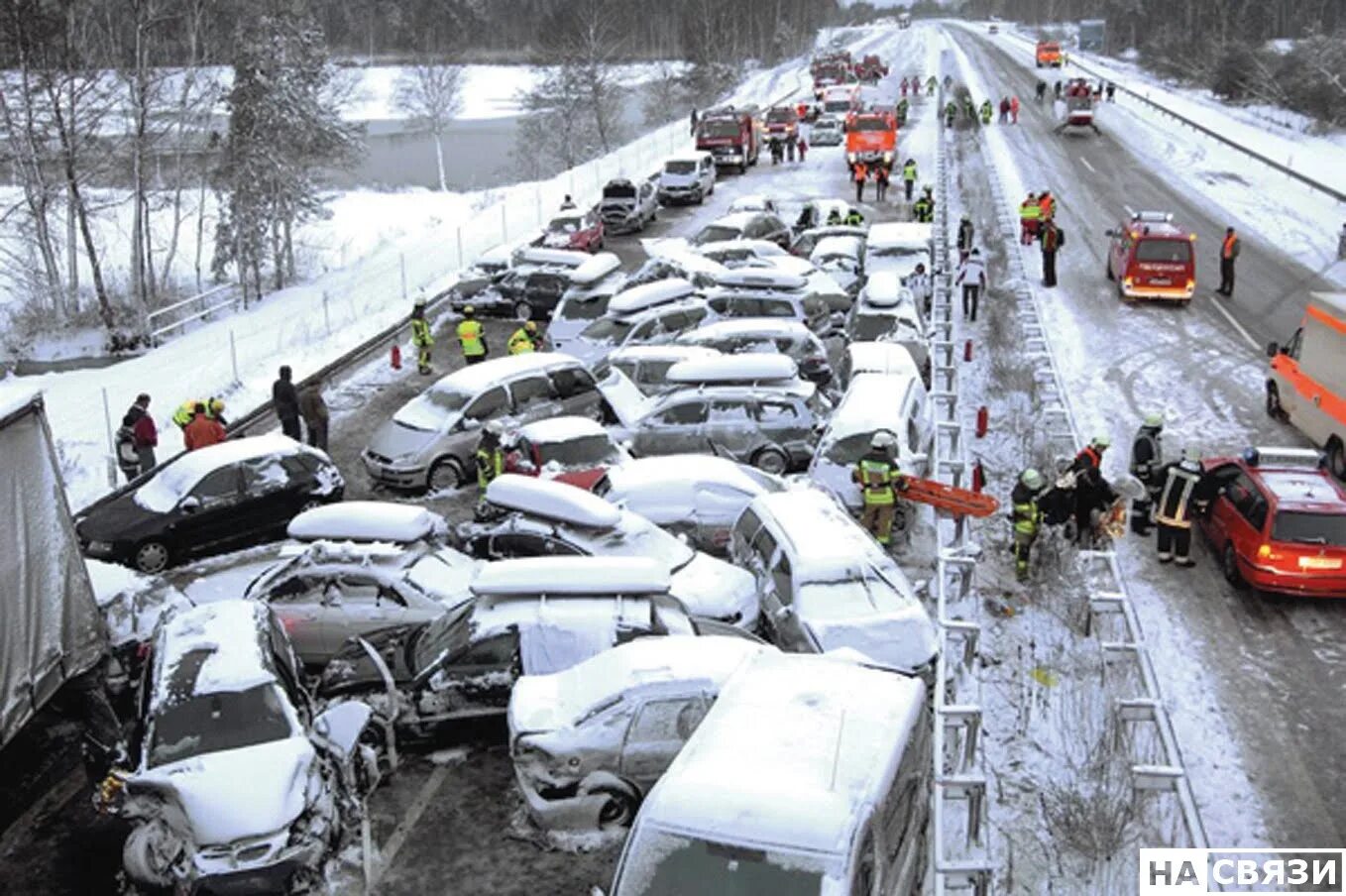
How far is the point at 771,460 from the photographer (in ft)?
58.4

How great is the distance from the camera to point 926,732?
8.68 meters

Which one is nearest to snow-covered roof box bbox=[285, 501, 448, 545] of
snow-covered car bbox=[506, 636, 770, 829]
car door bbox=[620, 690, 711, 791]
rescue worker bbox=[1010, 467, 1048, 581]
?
snow-covered car bbox=[506, 636, 770, 829]

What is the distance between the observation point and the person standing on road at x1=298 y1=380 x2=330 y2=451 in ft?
62.1

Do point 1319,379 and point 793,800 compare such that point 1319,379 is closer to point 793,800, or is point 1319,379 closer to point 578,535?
point 578,535

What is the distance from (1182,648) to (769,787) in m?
7.67

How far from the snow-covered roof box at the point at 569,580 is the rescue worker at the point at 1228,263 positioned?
68.6 feet

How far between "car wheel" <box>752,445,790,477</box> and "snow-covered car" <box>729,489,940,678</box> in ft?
12.0

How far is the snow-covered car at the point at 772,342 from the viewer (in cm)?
2083

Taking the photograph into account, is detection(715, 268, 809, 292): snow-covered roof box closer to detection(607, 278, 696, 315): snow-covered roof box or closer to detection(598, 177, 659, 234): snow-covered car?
detection(607, 278, 696, 315): snow-covered roof box

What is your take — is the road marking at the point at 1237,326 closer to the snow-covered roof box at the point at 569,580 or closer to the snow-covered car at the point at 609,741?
the snow-covered roof box at the point at 569,580

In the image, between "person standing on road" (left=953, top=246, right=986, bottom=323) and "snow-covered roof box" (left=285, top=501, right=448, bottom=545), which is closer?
"snow-covered roof box" (left=285, top=501, right=448, bottom=545)

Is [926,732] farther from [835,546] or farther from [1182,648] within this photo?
[1182,648]

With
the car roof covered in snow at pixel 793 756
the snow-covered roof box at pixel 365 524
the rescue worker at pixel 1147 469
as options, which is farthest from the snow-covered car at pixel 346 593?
the rescue worker at pixel 1147 469

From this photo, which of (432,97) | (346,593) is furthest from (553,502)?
(432,97)
